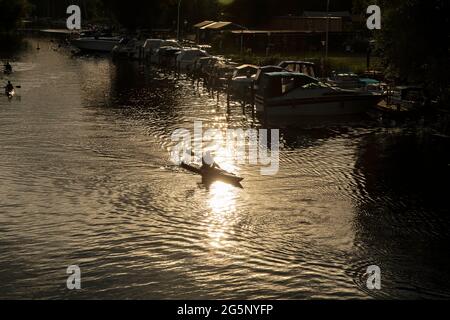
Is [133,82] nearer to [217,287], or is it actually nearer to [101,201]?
[101,201]

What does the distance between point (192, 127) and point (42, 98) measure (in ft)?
49.9

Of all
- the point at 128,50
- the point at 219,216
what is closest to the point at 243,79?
the point at 219,216

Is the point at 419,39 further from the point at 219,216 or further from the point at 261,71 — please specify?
the point at 219,216

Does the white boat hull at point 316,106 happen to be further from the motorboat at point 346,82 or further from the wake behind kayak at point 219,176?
the wake behind kayak at point 219,176

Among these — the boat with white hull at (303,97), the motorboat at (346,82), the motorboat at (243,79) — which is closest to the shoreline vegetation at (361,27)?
the motorboat at (346,82)

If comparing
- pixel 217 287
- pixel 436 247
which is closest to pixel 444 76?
pixel 436 247

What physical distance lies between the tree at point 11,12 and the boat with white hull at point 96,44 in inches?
1192

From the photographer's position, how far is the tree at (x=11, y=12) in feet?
429

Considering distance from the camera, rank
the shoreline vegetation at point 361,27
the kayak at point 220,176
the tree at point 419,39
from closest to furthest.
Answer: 1. the kayak at point 220,176
2. the tree at point 419,39
3. the shoreline vegetation at point 361,27

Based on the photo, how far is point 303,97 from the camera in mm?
40750

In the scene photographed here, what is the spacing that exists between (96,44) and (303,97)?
70124mm

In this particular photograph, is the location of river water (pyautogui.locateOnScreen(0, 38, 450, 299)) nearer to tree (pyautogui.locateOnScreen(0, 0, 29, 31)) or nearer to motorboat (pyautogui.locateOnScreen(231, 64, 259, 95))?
motorboat (pyautogui.locateOnScreen(231, 64, 259, 95))

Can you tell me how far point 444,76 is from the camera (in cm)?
3266

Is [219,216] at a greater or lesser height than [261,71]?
lesser
